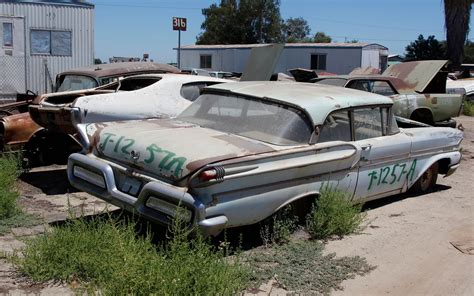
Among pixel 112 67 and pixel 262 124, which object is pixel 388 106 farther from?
pixel 112 67

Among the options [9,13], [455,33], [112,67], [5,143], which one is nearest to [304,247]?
[5,143]

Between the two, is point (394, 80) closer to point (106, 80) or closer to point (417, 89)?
point (417, 89)

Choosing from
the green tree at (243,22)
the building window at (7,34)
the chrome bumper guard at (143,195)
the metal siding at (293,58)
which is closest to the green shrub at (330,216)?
the chrome bumper guard at (143,195)

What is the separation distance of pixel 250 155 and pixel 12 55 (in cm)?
1353

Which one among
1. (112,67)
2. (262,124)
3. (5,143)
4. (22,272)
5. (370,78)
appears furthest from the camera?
(370,78)

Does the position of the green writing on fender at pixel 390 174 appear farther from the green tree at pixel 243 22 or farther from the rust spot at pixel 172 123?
the green tree at pixel 243 22

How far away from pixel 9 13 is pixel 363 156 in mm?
13411

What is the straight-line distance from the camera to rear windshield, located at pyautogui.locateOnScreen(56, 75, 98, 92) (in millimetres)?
9156

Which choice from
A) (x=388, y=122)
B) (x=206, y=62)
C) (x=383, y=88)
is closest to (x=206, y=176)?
(x=388, y=122)

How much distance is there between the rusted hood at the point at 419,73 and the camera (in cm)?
1123

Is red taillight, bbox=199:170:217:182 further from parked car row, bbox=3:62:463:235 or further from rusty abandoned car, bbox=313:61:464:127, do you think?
rusty abandoned car, bbox=313:61:464:127

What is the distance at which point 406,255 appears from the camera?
508 cm

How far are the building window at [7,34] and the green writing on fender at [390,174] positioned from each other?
13.1 meters

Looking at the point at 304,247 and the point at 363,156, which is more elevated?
the point at 363,156
